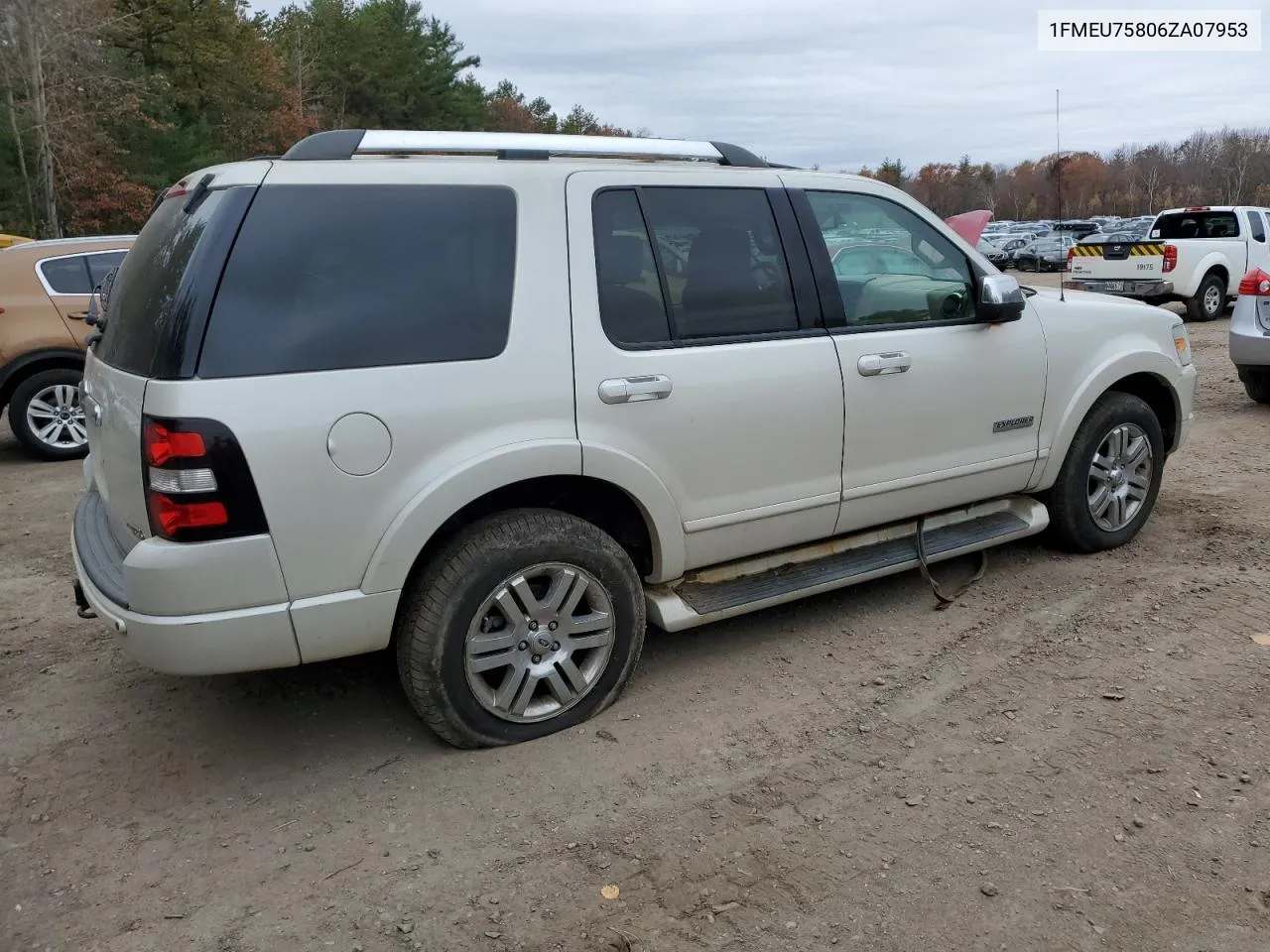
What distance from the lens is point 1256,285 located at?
8.42 m

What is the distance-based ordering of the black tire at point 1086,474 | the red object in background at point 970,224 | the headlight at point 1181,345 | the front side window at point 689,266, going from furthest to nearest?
the red object in background at point 970,224 → the headlight at point 1181,345 → the black tire at point 1086,474 → the front side window at point 689,266

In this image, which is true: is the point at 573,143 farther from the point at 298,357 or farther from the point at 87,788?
the point at 87,788

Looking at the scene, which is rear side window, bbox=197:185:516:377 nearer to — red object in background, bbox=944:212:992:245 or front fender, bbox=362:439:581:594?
front fender, bbox=362:439:581:594

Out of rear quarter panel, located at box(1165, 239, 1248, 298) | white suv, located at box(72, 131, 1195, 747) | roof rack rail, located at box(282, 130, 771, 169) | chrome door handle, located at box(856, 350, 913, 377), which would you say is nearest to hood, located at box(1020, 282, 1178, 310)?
white suv, located at box(72, 131, 1195, 747)

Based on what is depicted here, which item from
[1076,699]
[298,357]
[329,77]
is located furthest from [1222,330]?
[329,77]

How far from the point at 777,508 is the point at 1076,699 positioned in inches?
50.6

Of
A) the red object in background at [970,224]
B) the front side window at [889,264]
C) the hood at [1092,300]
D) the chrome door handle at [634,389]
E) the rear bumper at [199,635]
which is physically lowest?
the rear bumper at [199,635]

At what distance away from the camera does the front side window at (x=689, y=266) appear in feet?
11.6

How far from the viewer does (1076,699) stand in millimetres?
3693

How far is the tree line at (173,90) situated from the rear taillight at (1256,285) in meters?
28.1

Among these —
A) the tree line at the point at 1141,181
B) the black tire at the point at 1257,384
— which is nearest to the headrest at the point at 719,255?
the black tire at the point at 1257,384

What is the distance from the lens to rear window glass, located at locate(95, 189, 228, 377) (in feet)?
9.50

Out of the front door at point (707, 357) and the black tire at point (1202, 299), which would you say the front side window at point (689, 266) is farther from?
the black tire at point (1202, 299)

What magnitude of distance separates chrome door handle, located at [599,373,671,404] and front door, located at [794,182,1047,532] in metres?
0.84
